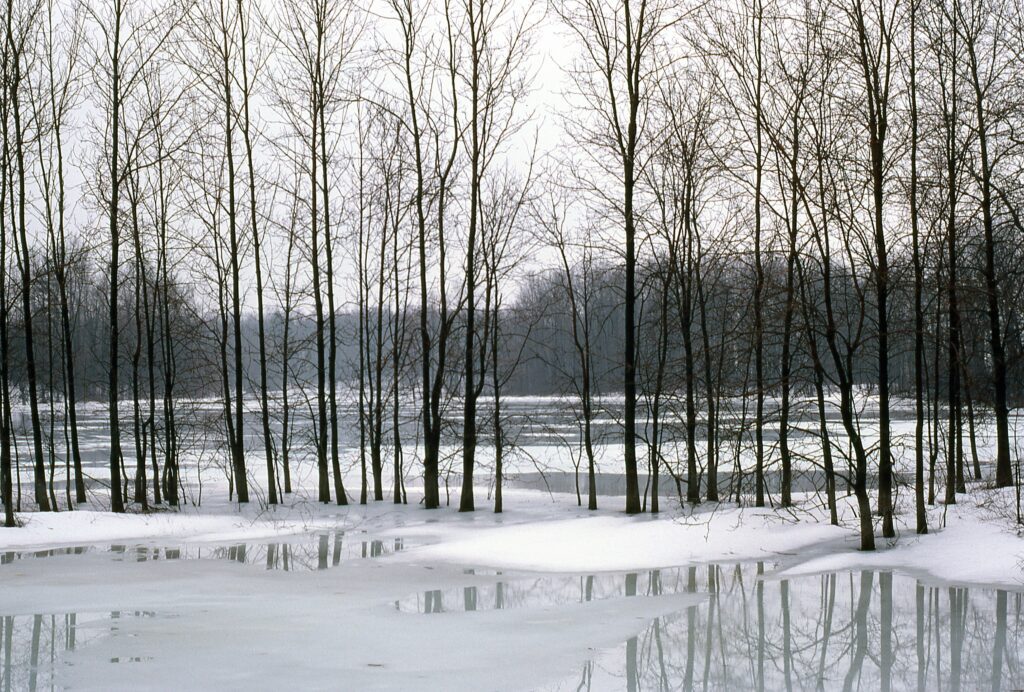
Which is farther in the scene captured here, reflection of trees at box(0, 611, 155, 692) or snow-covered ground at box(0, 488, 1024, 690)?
snow-covered ground at box(0, 488, 1024, 690)

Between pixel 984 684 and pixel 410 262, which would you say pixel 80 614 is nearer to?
pixel 984 684

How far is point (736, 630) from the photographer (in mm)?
9828

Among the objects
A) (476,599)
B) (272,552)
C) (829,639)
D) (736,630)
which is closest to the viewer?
(829,639)

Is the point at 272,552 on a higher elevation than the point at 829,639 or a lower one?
lower

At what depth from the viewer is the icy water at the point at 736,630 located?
7.98 m

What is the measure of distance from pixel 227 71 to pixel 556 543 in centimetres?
1421

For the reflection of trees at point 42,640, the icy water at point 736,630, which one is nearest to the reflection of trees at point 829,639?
the icy water at point 736,630

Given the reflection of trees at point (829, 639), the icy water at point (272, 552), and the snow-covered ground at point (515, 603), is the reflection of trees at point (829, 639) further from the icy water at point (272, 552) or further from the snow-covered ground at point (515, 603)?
the icy water at point (272, 552)

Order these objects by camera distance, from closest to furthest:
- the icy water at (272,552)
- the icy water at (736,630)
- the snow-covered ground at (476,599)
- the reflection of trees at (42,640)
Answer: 1. the reflection of trees at (42,640)
2. the icy water at (736,630)
3. the snow-covered ground at (476,599)
4. the icy water at (272,552)

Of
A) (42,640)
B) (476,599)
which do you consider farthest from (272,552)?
(42,640)

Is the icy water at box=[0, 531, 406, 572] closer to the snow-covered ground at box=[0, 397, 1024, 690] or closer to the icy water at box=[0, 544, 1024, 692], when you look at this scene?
the snow-covered ground at box=[0, 397, 1024, 690]

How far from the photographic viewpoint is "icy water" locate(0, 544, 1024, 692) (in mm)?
7984

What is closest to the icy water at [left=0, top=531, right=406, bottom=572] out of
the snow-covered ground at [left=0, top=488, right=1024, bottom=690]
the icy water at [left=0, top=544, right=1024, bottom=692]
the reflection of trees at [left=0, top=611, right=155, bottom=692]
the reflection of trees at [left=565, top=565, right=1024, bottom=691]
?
the snow-covered ground at [left=0, top=488, right=1024, bottom=690]

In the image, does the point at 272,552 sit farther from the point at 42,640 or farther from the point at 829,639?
the point at 829,639
